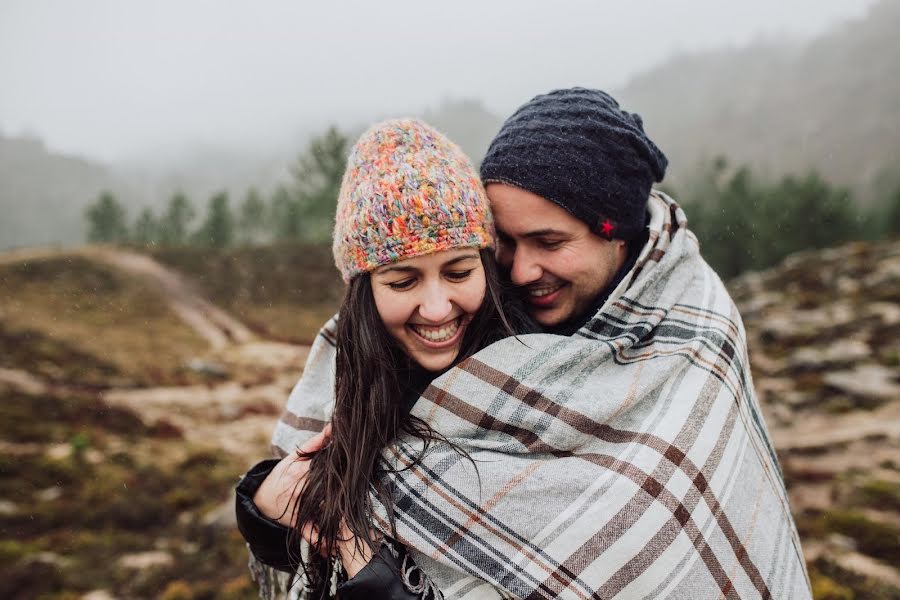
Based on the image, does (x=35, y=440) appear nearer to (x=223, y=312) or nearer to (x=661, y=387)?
(x=661, y=387)

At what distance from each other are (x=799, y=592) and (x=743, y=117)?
8384 inches

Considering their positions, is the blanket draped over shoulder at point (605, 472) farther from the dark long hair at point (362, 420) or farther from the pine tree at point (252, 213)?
the pine tree at point (252, 213)

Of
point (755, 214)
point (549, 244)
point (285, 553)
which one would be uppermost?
point (549, 244)

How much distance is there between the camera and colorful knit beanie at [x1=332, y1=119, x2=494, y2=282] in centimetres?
210

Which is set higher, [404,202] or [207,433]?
[404,202]

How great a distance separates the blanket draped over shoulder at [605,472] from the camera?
1.86 meters

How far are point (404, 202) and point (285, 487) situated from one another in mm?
1321

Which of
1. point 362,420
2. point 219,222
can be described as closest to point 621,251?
point 362,420

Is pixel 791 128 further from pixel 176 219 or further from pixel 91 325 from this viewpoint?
pixel 91 325

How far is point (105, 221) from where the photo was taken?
50.2 metres

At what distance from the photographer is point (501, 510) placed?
1940 millimetres

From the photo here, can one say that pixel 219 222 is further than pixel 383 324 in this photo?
Yes

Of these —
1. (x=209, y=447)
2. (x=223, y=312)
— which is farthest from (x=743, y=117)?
(x=209, y=447)

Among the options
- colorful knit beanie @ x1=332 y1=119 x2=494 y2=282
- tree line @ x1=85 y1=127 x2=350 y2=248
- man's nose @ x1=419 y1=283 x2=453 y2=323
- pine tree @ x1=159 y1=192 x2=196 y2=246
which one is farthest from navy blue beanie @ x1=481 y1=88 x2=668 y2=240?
pine tree @ x1=159 y1=192 x2=196 y2=246
